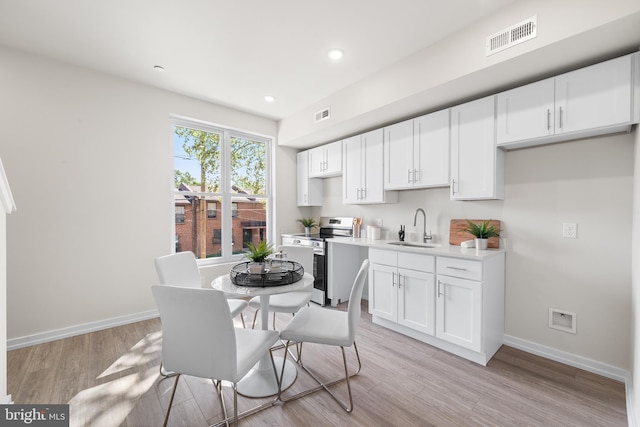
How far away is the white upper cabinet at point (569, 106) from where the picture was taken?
187 centimetres

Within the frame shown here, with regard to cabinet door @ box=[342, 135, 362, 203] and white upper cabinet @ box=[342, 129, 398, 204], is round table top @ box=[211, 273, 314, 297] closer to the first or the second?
white upper cabinet @ box=[342, 129, 398, 204]

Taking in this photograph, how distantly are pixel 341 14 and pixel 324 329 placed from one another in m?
2.29

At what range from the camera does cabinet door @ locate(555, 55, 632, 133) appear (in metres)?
1.85

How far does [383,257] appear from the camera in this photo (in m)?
3.01

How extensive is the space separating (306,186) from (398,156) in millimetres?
1756

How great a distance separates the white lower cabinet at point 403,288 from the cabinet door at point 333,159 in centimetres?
144

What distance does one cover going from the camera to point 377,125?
3.54m

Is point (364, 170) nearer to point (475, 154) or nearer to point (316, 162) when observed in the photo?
point (316, 162)

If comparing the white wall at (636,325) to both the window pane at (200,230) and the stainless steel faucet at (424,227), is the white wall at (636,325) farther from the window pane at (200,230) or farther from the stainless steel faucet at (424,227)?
the window pane at (200,230)

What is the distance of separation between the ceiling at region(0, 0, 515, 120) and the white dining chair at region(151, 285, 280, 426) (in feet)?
6.61

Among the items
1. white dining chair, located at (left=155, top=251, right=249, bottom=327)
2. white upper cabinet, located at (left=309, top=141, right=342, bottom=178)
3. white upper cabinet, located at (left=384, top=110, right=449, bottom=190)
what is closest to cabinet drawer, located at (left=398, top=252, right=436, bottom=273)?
white upper cabinet, located at (left=384, top=110, right=449, bottom=190)

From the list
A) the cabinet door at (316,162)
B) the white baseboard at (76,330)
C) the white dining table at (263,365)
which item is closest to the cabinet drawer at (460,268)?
the white dining table at (263,365)

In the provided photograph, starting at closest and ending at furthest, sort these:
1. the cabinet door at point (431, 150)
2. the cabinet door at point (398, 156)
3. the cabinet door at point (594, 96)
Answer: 1. the cabinet door at point (594, 96)
2. the cabinet door at point (431, 150)
3. the cabinet door at point (398, 156)

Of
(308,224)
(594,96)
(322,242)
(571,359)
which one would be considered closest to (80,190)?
(322,242)
